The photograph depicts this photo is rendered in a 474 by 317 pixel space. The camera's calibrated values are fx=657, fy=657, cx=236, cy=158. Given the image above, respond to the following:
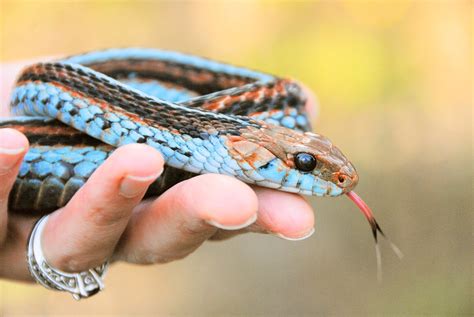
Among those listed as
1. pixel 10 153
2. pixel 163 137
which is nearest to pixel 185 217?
pixel 163 137

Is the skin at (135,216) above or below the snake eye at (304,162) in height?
below

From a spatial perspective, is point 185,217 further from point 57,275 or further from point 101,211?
point 57,275

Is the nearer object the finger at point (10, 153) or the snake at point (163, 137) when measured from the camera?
the finger at point (10, 153)

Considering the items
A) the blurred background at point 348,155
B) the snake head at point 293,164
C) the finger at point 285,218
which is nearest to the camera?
the finger at point 285,218

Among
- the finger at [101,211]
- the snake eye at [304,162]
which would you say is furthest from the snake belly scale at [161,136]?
the finger at [101,211]

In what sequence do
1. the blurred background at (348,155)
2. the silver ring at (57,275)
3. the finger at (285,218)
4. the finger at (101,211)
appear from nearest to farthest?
the finger at (101,211) < the finger at (285,218) < the silver ring at (57,275) < the blurred background at (348,155)

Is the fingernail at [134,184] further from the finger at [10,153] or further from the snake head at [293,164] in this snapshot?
the snake head at [293,164]
